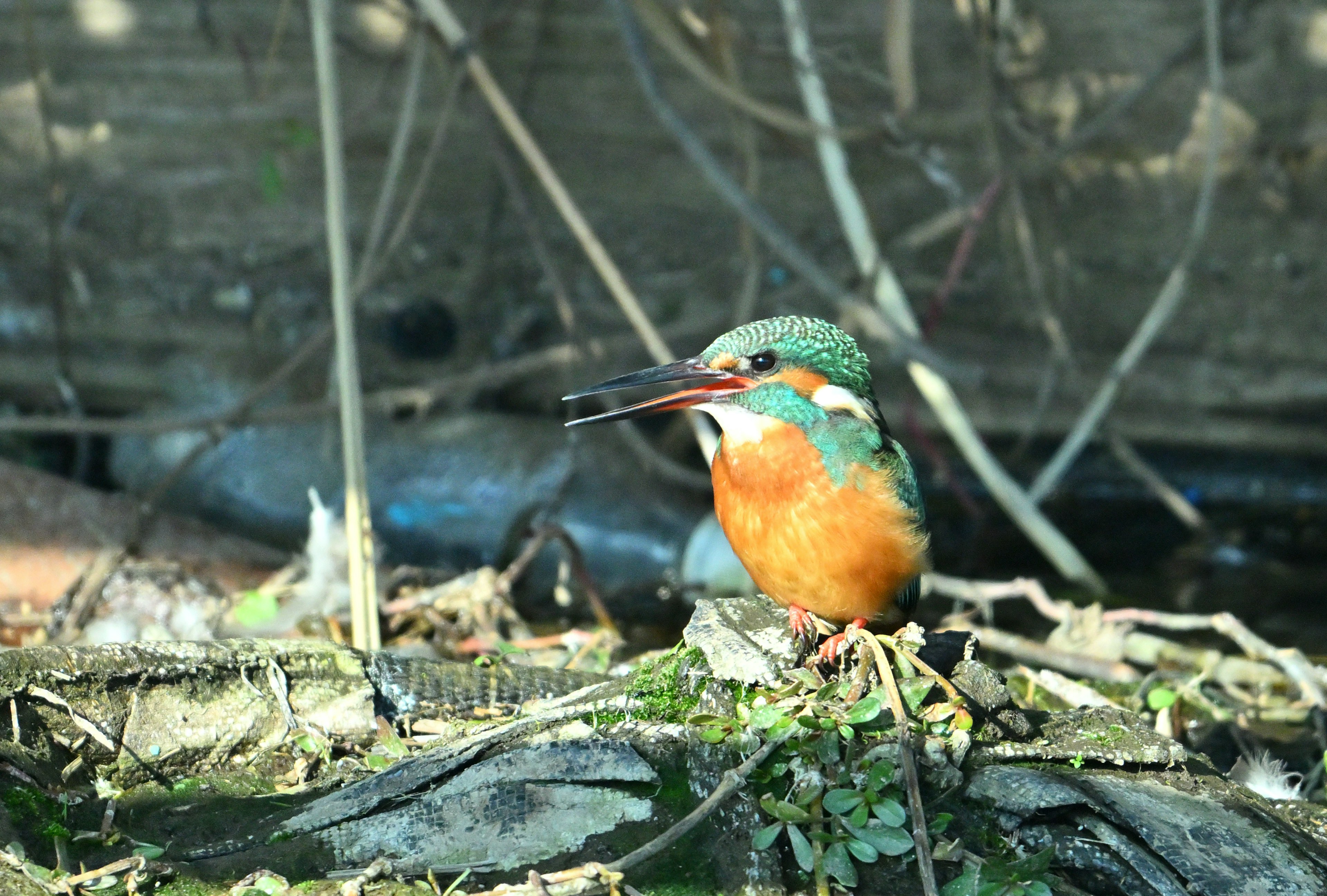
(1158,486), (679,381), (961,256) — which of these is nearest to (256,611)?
(679,381)

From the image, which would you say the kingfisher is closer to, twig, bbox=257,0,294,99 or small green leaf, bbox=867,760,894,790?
small green leaf, bbox=867,760,894,790

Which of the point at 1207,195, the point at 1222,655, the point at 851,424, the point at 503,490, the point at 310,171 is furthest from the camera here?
the point at 310,171

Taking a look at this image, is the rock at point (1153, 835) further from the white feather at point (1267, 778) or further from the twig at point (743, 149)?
the twig at point (743, 149)

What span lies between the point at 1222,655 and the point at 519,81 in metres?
3.26

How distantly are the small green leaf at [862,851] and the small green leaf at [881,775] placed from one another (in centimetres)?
8

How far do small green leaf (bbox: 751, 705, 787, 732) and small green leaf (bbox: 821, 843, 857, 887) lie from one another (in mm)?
207

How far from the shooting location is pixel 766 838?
163cm

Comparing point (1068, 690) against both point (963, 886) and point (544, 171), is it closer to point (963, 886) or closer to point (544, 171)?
point (963, 886)

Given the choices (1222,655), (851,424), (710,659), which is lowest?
(1222,655)

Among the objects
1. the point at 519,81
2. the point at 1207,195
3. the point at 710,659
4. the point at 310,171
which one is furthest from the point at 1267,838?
the point at 310,171

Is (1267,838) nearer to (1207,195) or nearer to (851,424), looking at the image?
(851,424)

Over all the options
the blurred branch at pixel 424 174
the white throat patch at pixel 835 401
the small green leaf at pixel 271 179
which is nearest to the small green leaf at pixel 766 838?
the white throat patch at pixel 835 401

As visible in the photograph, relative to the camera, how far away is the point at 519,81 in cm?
488

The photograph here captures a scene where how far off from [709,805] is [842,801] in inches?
7.3
